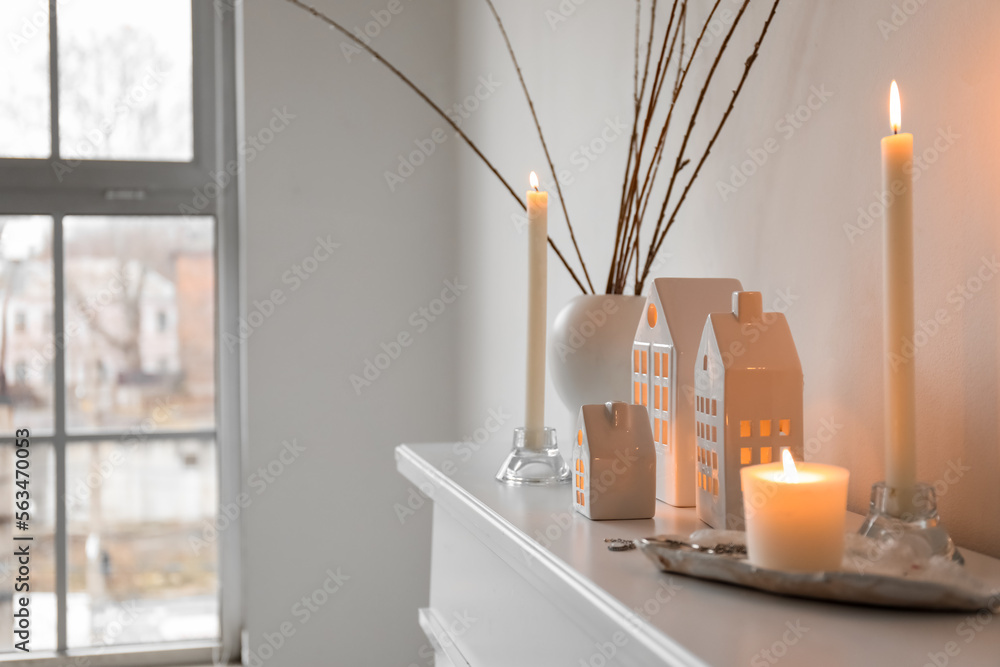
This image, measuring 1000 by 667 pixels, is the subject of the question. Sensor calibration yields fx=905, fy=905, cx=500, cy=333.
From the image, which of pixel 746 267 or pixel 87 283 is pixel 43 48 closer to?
pixel 87 283

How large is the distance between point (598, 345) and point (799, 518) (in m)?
0.41

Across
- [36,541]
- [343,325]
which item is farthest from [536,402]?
[36,541]

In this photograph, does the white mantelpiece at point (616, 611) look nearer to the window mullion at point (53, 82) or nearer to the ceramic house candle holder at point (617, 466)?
the ceramic house candle holder at point (617, 466)

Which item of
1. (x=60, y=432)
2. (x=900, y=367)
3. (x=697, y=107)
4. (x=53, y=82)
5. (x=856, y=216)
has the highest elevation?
(x=53, y=82)

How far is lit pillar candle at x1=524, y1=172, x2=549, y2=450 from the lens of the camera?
855 millimetres

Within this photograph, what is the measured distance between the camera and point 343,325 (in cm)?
214

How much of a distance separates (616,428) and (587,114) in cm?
76

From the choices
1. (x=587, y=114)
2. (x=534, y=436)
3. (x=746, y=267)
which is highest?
(x=587, y=114)

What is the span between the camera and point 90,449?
2207 mm

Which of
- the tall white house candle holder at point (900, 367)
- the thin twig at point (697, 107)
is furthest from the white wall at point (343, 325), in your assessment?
the tall white house candle holder at point (900, 367)

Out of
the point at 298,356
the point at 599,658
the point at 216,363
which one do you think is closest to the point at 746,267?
the point at 599,658

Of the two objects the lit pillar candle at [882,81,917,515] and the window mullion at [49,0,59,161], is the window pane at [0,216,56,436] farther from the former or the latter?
the lit pillar candle at [882,81,917,515]

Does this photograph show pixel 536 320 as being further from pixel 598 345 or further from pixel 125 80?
pixel 125 80

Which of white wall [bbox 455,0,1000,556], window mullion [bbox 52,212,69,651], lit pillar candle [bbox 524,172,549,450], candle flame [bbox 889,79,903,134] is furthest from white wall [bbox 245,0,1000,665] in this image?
window mullion [bbox 52,212,69,651]
